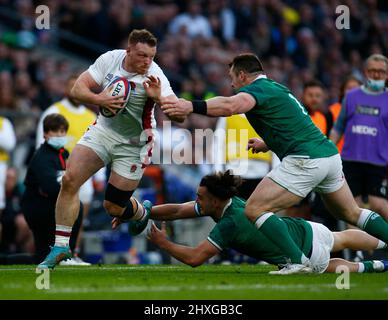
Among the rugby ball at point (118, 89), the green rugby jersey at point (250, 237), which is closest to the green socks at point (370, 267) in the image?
the green rugby jersey at point (250, 237)

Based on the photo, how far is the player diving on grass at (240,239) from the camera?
9.64 m

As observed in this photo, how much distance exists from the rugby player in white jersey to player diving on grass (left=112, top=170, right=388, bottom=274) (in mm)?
766

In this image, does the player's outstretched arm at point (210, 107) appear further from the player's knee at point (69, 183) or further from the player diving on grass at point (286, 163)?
the player's knee at point (69, 183)

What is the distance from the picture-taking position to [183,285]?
8.57 m

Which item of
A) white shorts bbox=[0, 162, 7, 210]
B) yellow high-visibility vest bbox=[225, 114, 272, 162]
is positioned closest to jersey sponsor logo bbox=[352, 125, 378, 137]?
yellow high-visibility vest bbox=[225, 114, 272, 162]

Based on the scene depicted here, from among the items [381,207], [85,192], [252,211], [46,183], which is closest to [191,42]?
[85,192]

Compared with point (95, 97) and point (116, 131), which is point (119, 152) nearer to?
point (116, 131)

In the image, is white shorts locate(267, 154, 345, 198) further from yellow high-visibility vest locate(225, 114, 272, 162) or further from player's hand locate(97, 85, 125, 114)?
yellow high-visibility vest locate(225, 114, 272, 162)

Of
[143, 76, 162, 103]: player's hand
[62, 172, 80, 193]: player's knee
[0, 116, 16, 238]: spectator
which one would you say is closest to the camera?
[143, 76, 162, 103]: player's hand

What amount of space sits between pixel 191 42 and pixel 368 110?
9.18 m

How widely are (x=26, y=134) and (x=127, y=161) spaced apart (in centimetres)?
613

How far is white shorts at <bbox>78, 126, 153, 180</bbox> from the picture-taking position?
33.2 ft
